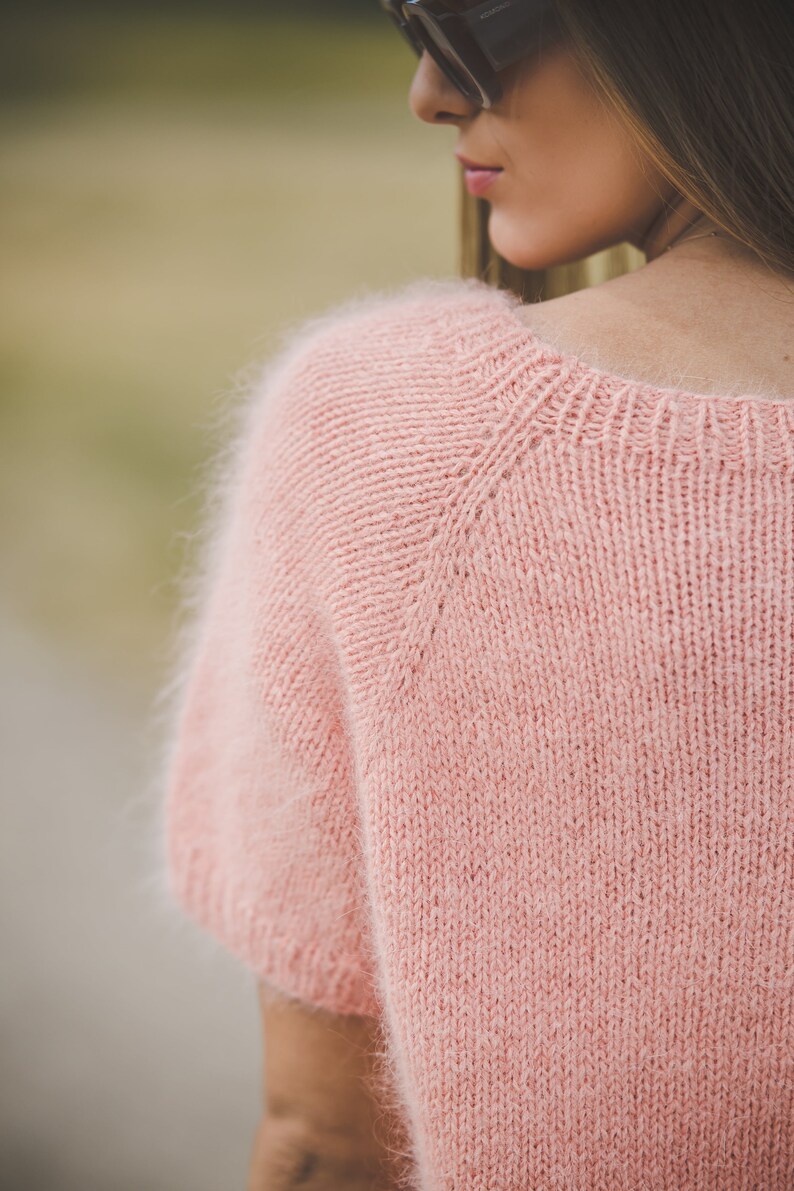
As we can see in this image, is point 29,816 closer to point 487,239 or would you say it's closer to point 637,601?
point 487,239

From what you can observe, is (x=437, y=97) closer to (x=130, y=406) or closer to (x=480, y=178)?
(x=480, y=178)

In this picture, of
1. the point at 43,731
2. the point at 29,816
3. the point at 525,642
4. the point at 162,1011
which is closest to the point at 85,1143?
the point at 162,1011

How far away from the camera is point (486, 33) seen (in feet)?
1.81

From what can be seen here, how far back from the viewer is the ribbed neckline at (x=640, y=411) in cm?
47

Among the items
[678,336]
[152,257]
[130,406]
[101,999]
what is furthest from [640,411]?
[152,257]

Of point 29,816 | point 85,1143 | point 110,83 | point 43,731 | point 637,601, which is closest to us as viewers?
Answer: point 637,601

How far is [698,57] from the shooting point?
0.51 meters

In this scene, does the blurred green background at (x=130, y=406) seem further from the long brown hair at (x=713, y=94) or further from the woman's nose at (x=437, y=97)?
the long brown hair at (x=713, y=94)

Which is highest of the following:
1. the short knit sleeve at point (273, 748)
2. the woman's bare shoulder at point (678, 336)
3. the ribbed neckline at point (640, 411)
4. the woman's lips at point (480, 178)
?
the woman's lips at point (480, 178)

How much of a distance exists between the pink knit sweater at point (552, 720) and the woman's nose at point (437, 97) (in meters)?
0.21

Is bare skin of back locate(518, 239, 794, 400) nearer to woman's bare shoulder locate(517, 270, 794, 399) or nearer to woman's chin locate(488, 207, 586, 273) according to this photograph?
woman's bare shoulder locate(517, 270, 794, 399)

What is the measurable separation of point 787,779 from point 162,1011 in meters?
1.75

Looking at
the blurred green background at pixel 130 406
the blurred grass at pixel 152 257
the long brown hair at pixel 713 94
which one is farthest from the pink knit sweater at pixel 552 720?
the blurred grass at pixel 152 257

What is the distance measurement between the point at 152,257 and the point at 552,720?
2.92 meters
